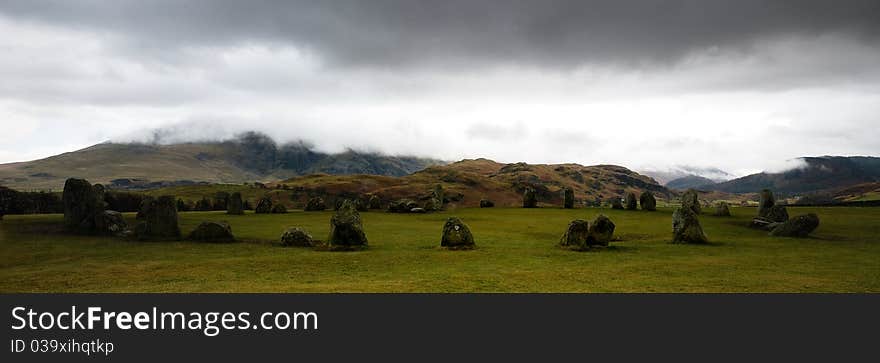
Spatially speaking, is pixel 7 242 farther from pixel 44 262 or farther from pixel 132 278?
pixel 132 278

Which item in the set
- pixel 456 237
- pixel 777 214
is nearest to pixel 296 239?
pixel 456 237

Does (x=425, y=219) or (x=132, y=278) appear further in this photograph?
(x=425, y=219)

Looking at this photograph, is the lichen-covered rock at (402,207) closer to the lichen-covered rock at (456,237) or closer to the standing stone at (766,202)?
the lichen-covered rock at (456,237)

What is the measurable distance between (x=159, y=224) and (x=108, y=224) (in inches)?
207

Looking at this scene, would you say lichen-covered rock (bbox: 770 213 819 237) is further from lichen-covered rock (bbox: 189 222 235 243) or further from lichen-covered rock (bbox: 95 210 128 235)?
lichen-covered rock (bbox: 95 210 128 235)

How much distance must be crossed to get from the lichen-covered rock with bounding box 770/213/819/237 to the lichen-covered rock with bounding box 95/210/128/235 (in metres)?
49.4

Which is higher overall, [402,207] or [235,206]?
[235,206]

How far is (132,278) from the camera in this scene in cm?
2086

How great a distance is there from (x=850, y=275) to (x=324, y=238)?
30.3 metres

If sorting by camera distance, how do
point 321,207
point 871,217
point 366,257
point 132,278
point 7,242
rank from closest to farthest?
point 132,278
point 366,257
point 7,242
point 871,217
point 321,207

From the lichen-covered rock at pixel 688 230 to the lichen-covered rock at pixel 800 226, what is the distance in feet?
26.8

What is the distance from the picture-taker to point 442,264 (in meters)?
24.6

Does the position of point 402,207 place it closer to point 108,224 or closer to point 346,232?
point 108,224
